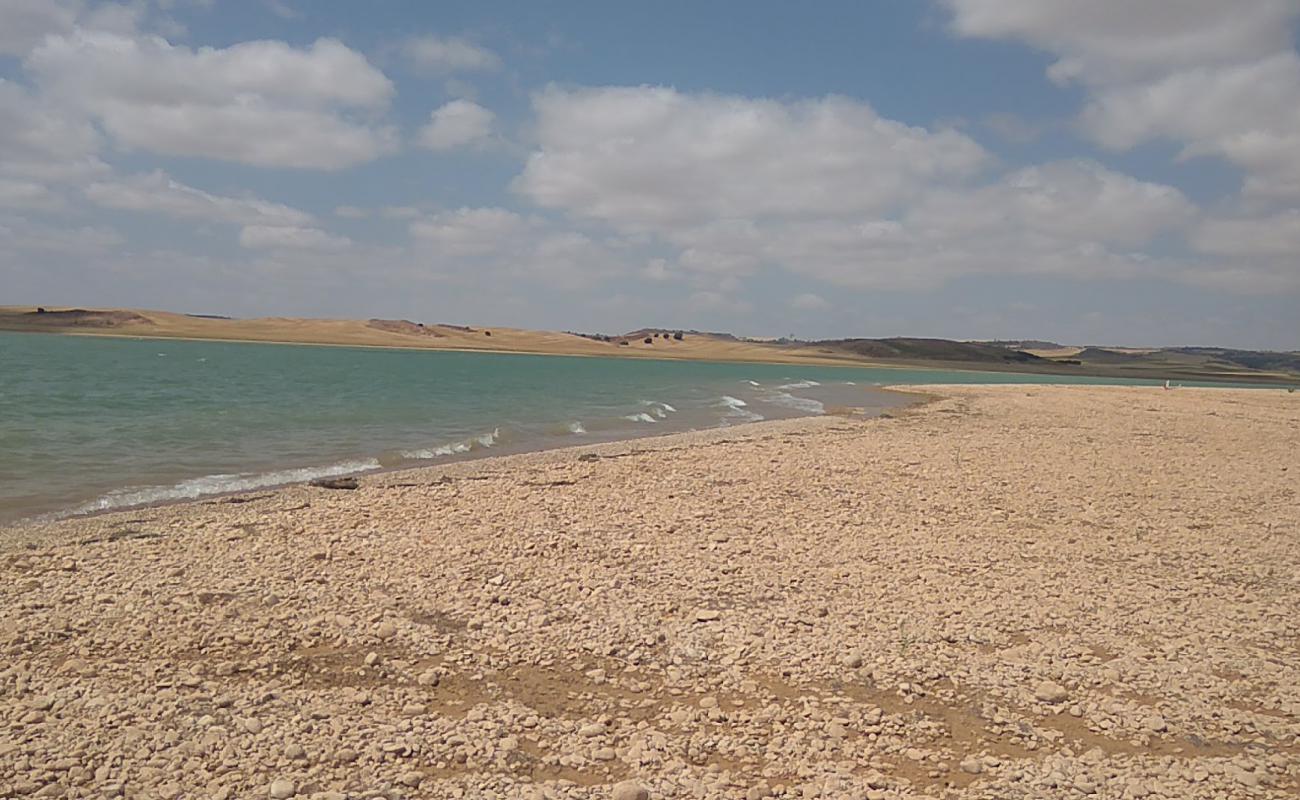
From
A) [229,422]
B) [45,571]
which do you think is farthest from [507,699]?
[229,422]

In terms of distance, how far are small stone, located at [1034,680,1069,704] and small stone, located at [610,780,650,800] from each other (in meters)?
3.00

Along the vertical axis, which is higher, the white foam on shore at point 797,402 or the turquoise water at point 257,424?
the white foam on shore at point 797,402

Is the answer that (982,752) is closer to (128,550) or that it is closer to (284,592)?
(284,592)

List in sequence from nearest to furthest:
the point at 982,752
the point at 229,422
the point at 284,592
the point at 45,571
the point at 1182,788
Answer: the point at 1182,788 → the point at 982,752 → the point at 284,592 → the point at 45,571 → the point at 229,422

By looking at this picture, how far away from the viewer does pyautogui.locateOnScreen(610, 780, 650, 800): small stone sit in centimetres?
422

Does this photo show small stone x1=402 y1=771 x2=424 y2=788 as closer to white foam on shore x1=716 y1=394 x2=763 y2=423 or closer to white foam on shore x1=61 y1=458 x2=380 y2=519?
white foam on shore x1=61 y1=458 x2=380 y2=519

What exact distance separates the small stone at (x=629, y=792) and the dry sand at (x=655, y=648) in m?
0.01

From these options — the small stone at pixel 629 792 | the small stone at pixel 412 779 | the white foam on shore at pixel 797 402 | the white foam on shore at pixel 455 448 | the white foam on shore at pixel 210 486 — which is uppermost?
the white foam on shore at pixel 797 402

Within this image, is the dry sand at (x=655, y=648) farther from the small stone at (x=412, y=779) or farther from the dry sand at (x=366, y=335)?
the dry sand at (x=366, y=335)

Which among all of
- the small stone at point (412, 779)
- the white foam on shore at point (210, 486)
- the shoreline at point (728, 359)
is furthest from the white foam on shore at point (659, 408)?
the shoreline at point (728, 359)

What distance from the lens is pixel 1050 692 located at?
18.0ft

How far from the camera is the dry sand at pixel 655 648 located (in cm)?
452

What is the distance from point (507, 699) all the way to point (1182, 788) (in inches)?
163

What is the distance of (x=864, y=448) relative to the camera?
1781 cm
